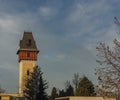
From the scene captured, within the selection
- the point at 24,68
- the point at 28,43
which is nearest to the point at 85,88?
the point at 24,68

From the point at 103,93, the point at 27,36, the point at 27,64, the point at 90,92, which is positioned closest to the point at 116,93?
the point at 103,93

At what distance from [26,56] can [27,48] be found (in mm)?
3784

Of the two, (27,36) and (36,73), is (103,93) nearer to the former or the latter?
(36,73)

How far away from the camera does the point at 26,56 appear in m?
95.6

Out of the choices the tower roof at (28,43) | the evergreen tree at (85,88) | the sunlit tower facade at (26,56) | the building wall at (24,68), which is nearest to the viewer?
the evergreen tree at (85,88)

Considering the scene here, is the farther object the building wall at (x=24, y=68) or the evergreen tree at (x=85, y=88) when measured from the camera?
the building wall at (x=24, y=68)

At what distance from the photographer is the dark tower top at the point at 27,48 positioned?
95.7 m

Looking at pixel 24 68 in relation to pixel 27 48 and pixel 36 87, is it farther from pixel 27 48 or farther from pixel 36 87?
pixel 36 87

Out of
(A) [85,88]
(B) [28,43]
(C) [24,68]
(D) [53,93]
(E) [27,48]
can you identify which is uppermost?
(B) [28,43]

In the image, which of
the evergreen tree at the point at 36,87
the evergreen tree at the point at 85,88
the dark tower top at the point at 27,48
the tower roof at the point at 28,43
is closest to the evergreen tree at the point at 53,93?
the evergreen tree at the point at 36,87

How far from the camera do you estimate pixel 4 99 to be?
215 ft

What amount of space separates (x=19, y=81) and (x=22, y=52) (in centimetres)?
714

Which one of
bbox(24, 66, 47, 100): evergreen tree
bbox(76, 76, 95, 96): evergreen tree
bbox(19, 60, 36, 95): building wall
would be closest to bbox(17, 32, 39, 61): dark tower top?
bbox(19, 60, 36, 95): building wall

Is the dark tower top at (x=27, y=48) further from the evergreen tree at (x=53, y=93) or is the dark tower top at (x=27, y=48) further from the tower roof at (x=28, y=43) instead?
the evergreen tree at (x=53, y=93)
